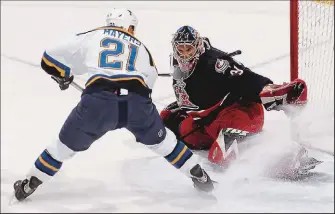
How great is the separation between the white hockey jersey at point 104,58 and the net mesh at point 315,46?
788mm

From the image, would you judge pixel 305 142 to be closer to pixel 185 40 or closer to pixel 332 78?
pixel 332 78

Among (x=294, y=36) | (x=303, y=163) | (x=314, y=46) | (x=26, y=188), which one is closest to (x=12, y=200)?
(x=26, y=188)

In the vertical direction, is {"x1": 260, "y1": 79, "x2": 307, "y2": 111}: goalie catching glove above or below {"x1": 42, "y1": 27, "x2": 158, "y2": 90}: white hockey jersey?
below

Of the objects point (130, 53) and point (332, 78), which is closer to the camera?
point (130, 53)

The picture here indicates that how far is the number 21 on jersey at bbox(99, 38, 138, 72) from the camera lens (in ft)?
6.22

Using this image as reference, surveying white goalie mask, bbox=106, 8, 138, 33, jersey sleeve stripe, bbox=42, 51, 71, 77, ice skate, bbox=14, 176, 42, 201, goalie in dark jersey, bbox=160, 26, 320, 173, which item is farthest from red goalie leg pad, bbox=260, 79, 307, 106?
ice skate, bbox=14, 176, 42, 201

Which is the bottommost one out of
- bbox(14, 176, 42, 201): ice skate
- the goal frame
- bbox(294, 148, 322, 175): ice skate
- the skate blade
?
bbox(294, 148, 322, 175): ice skate

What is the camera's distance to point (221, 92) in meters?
2.39

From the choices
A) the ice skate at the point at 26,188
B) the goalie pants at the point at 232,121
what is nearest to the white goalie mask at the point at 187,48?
the goalie pants at the point at 232,121

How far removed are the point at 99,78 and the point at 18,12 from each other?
3559mm

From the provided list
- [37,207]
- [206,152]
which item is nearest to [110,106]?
[37,207]

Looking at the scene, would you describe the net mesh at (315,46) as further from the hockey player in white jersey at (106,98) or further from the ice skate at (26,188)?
the ice skate at (26,188)

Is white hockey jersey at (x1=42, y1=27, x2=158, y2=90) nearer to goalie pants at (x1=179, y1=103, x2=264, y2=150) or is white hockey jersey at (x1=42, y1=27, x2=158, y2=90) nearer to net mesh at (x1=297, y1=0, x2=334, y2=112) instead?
goalie pants at (x1=179, y1=103, x2=264, y2=150)

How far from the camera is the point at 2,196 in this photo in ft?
6.54
